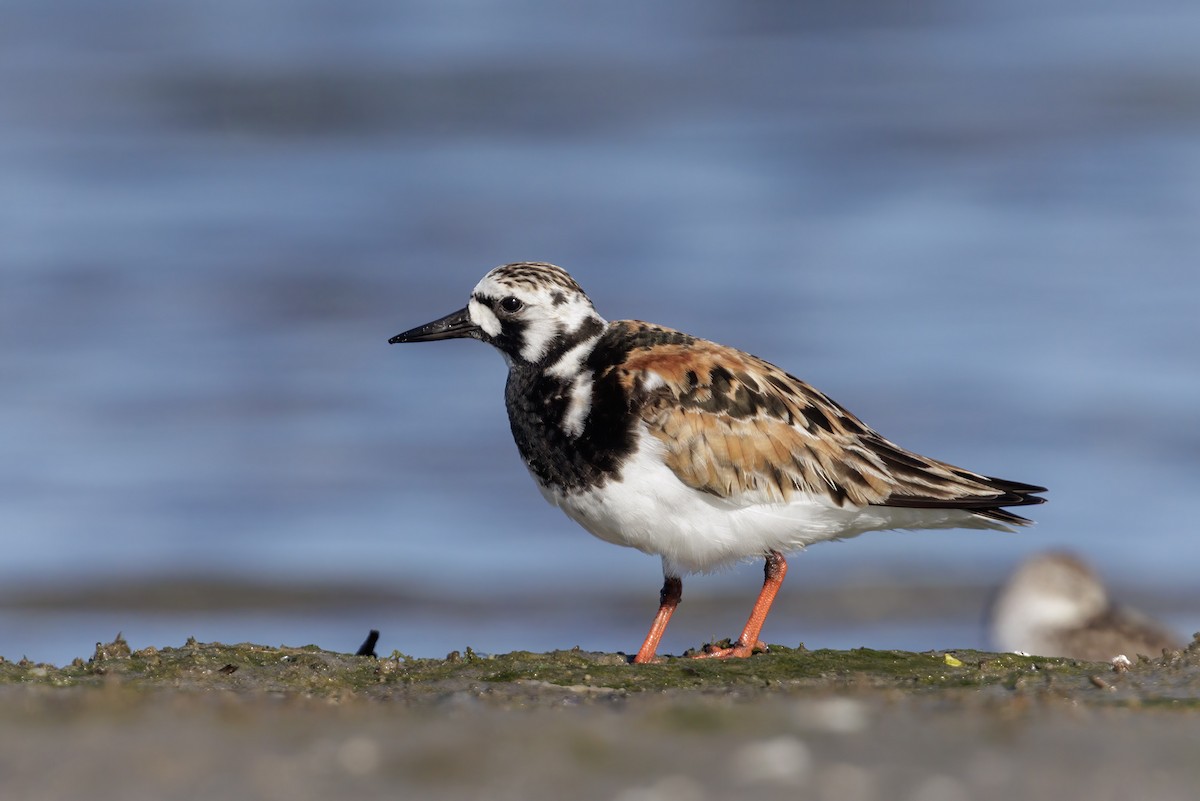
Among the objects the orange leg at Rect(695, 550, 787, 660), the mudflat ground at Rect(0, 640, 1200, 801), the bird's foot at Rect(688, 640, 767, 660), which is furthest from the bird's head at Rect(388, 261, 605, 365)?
the mudflat ground at Rect(0, 640, 1200, 801)

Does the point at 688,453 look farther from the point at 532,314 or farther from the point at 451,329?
the point at 451,329

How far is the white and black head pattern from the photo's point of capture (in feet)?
21.3

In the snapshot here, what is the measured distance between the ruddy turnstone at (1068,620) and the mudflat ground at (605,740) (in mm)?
4315

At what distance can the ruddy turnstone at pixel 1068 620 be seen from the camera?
8.84 metres

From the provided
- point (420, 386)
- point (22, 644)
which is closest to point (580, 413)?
point (22, 644)

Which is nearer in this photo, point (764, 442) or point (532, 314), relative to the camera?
point (764, 442)

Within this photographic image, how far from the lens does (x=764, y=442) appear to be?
242 inches

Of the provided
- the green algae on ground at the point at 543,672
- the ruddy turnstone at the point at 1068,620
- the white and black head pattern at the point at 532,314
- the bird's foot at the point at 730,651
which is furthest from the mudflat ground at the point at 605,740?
the ruddy turnstone at the point at 1068,620

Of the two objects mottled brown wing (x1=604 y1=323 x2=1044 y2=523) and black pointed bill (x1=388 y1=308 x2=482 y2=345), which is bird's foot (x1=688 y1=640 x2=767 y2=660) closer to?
mottled brown wing (x1=604 y1=323 x2=1044 y2=523)

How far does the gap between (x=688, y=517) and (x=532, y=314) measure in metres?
1.12

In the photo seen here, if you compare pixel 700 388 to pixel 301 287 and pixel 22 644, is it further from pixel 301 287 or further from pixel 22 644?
pixel 301 287

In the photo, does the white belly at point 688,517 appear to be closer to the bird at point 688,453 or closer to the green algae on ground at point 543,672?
the bird at point 688,453

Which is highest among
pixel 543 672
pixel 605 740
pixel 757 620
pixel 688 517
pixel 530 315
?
pixel 530 315

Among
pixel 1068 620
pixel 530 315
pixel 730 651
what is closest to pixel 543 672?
pixel 730 651
